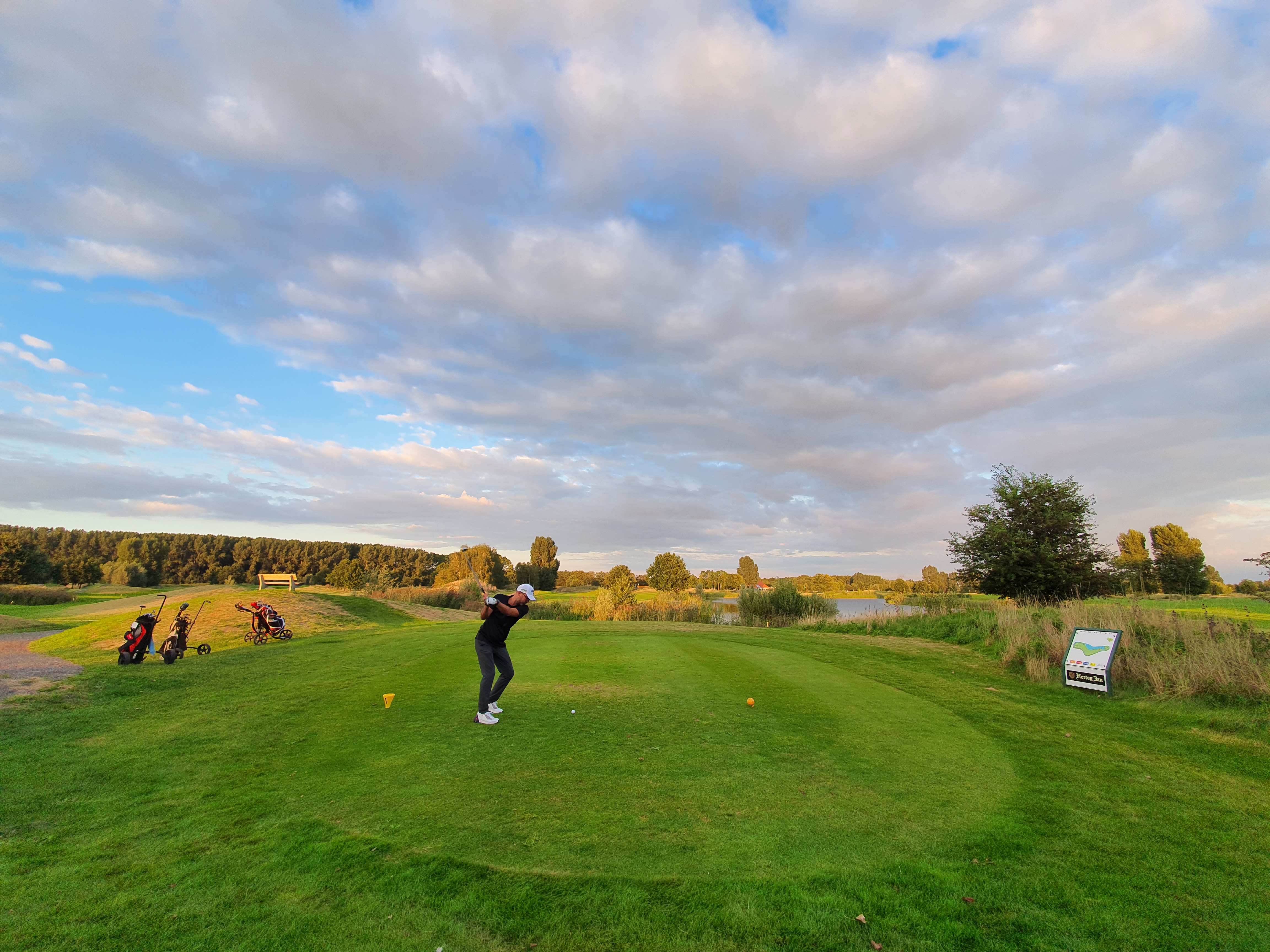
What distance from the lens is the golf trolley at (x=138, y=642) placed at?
1234 cm

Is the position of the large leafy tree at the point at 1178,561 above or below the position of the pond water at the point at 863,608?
above

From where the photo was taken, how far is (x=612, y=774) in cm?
599

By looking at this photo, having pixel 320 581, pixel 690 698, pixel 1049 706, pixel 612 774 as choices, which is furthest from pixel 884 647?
pixel 320 581

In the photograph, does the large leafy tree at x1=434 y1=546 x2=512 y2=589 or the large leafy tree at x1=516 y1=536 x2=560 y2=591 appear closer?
the large leafy tree at x1=434 y1=546 x2=512 y2=589

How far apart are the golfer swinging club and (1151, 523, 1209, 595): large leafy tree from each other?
1800 inches

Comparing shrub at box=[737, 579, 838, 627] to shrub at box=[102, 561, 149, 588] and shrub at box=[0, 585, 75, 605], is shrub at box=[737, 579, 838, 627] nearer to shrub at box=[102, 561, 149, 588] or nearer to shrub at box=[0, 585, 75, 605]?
shrub at box=[0, 585, 75, 605]

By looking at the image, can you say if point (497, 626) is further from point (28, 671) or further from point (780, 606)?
point (780, 606)

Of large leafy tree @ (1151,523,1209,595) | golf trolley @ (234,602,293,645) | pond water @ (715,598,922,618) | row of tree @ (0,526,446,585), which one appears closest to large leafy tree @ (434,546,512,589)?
row of tree @ (0,526,446,585)

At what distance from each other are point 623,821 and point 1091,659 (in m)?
10.7

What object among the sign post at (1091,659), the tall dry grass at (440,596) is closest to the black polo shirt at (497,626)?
the sign post at (1091,659)

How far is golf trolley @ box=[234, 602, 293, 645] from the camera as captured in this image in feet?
58.7

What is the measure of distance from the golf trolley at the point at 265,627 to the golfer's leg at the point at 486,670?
13258mm

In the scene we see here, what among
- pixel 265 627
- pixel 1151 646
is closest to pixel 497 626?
pixel 1151 646

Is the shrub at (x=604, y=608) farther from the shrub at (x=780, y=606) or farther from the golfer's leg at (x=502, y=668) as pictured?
the golfer's leg at (x=502, y=668)
